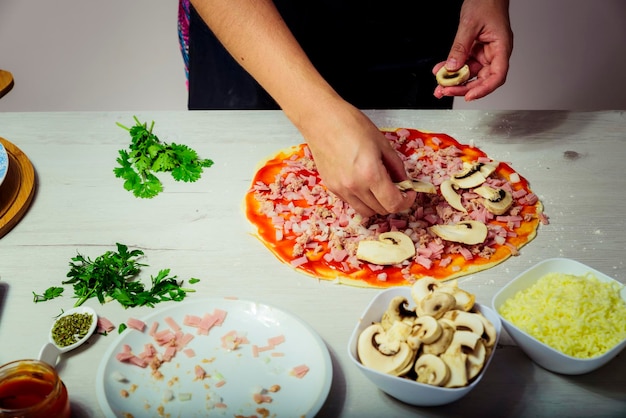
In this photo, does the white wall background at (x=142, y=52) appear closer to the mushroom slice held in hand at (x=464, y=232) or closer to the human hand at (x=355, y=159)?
the mushroom slice held in hand at (x=464, y=232)

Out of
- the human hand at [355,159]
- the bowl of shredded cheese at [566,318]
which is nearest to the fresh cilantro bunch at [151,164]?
the human hand at [355,159]

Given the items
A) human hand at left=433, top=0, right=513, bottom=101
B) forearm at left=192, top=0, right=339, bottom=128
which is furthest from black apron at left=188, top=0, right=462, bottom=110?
forearm at left=192, top=0, right=339, bottom=128

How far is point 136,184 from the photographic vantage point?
219 cm

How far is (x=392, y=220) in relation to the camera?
199cm

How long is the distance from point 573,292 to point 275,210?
0.97m

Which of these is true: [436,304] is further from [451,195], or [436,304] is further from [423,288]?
[451,195]

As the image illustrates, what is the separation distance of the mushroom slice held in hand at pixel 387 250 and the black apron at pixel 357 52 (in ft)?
3.14

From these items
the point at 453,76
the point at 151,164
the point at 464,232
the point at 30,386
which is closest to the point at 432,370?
the point at 464,232

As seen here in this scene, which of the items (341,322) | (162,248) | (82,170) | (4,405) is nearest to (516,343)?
(341,322)

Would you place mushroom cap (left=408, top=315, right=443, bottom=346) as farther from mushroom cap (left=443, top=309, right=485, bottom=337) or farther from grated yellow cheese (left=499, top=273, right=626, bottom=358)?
grated yellow cheese (left=499, top=273, right=626, bottom=358)

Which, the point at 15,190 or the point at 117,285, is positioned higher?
the point at 15,190

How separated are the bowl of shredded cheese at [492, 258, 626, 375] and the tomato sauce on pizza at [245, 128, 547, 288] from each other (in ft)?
0.98

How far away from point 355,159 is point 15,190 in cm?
122

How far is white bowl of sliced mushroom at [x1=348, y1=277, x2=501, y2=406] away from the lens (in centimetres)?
130
